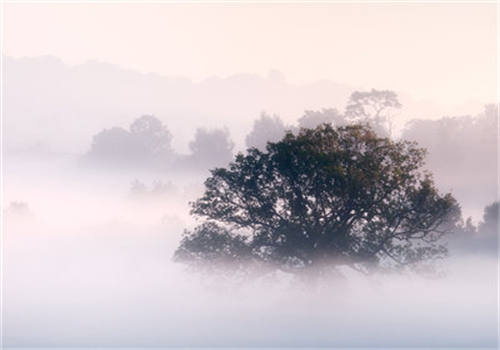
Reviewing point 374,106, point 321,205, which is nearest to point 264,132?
point 374,106

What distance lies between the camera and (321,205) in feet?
169

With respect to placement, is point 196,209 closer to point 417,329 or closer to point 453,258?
point 417,329

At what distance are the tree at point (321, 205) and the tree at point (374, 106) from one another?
122m

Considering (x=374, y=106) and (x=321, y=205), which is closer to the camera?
(x=321, y=205)

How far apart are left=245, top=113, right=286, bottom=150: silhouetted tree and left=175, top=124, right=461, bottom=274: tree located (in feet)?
412

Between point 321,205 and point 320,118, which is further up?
point 320,118

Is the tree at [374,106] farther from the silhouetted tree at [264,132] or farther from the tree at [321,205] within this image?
the tree at [321,205]

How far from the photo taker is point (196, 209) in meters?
54.1

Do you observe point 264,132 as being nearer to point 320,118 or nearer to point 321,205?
point 320,118

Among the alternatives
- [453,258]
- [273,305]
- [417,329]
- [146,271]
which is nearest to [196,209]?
[273,305]

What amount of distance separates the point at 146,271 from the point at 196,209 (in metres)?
23.8

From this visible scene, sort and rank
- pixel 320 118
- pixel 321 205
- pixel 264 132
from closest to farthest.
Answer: pixel 321 205 < pixel 320 118 < pixel 264 132

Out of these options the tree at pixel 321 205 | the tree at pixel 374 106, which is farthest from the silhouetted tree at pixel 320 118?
the tree at pixel 321 205

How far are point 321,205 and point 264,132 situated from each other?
13500cm
